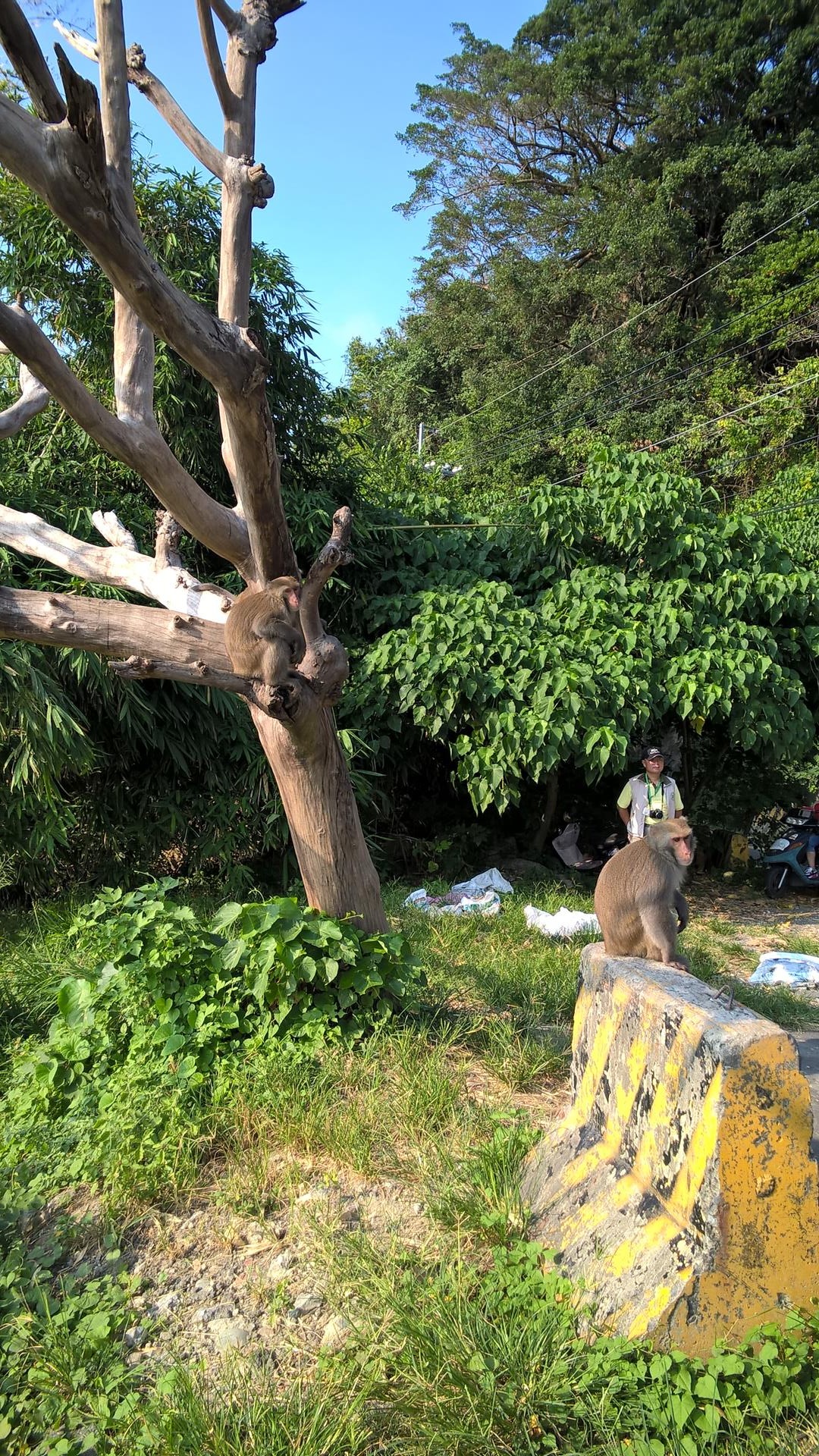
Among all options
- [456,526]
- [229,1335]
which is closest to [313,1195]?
[229,1335]

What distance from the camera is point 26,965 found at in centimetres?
507

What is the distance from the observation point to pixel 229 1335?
2.48m

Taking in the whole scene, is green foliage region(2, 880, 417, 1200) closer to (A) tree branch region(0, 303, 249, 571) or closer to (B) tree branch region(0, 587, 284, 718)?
(B) tree branch region(0, 587, 284, 718)

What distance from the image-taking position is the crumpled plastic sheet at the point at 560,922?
604cm

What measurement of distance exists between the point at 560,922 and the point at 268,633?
361cm

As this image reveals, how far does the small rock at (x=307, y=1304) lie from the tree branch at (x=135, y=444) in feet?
8.45

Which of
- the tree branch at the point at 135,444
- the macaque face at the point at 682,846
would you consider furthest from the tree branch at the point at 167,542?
the macaque face at the point at 682,846

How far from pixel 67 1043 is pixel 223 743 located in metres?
3.42

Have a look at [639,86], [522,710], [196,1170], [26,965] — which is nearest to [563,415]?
[639,86]

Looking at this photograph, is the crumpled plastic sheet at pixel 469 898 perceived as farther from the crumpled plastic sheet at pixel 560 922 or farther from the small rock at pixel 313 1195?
the small rock at pixel 313 1195

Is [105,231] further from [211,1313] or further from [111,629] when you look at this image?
Answer: [211,1313]

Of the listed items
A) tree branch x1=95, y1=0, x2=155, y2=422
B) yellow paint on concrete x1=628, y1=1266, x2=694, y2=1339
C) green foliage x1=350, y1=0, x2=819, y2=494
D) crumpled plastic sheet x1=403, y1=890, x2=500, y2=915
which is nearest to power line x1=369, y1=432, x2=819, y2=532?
crumpled plastic sheet x1=403, y1=890, x2=500, y2=915

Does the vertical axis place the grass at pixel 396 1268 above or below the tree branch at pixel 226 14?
below

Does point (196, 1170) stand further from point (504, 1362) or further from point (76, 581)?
point (76, 581)
